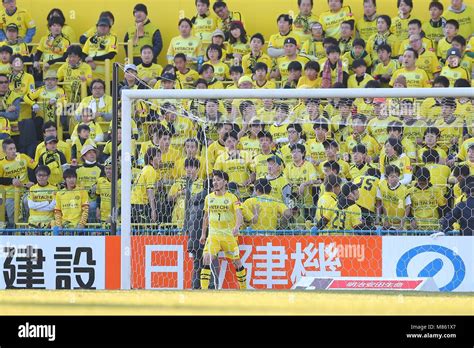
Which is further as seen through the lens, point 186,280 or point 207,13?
point 207,13

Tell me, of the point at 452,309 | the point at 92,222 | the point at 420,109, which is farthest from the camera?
the point at 92,222

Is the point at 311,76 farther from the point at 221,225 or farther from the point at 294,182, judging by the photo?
the point at 221,225

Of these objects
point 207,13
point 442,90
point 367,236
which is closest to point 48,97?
point 207,13

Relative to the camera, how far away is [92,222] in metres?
12.6

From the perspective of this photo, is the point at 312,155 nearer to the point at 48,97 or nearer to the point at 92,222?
the point at 92,222

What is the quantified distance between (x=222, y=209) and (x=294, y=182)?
2.40 ft

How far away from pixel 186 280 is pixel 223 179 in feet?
3.21

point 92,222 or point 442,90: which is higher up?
point 442,90

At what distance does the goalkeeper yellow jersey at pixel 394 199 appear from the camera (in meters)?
11.0

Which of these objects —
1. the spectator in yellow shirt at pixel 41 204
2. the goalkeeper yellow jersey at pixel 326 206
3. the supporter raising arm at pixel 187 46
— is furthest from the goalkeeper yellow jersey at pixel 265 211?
the supporter raising arm at pixel 187 46

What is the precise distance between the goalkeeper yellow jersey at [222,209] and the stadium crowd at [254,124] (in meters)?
0.11

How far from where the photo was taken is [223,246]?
35.8 feet

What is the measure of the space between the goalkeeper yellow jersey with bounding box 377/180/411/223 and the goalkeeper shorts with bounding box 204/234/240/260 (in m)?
1.40

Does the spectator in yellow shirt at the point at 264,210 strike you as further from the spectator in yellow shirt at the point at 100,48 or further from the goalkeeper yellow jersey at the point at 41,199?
the spectator in yellow shirt at the point at 100,48
